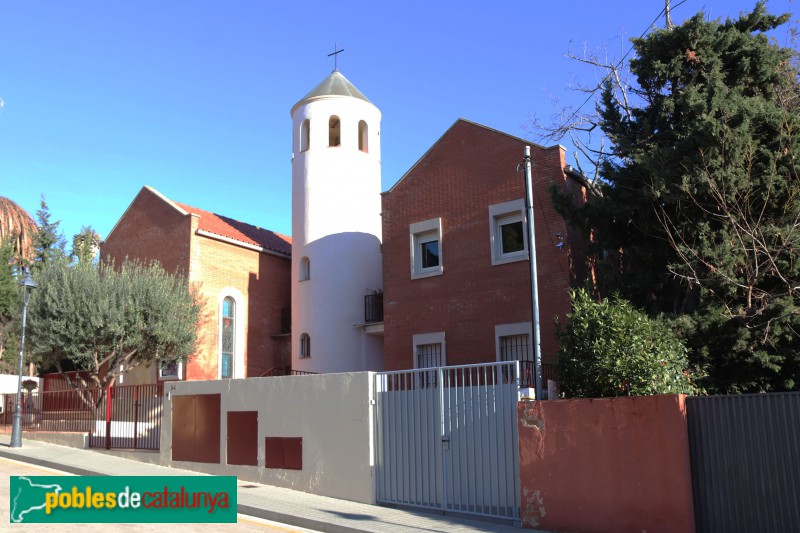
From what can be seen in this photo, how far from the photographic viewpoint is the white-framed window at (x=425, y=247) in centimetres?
2062

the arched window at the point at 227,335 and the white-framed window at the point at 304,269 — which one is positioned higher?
the white-framed window at the point at 304,269

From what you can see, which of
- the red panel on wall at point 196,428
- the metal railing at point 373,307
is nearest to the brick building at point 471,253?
the metal railing at point 373,307

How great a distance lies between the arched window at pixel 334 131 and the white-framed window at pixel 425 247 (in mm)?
7137

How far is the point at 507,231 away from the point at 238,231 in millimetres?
13058

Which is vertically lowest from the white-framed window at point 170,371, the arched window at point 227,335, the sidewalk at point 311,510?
the sidewalk at point 311,510

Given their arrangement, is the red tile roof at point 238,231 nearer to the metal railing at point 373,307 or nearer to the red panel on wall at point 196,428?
the metal railing at point 373,307

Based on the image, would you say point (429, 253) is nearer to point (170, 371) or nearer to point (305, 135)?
point (305, 135)

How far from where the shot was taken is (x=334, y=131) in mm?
27109

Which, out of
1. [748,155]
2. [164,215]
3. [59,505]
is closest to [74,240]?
[164,215]

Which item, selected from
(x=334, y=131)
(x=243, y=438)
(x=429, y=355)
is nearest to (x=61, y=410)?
(x=243, y=438)

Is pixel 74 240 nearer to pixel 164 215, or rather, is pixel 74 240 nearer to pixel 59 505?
pixel 164 215

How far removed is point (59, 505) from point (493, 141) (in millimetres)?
13725

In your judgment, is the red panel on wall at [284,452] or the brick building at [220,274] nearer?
the red panel on wall at [284,452]

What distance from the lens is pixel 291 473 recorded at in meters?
14.9
